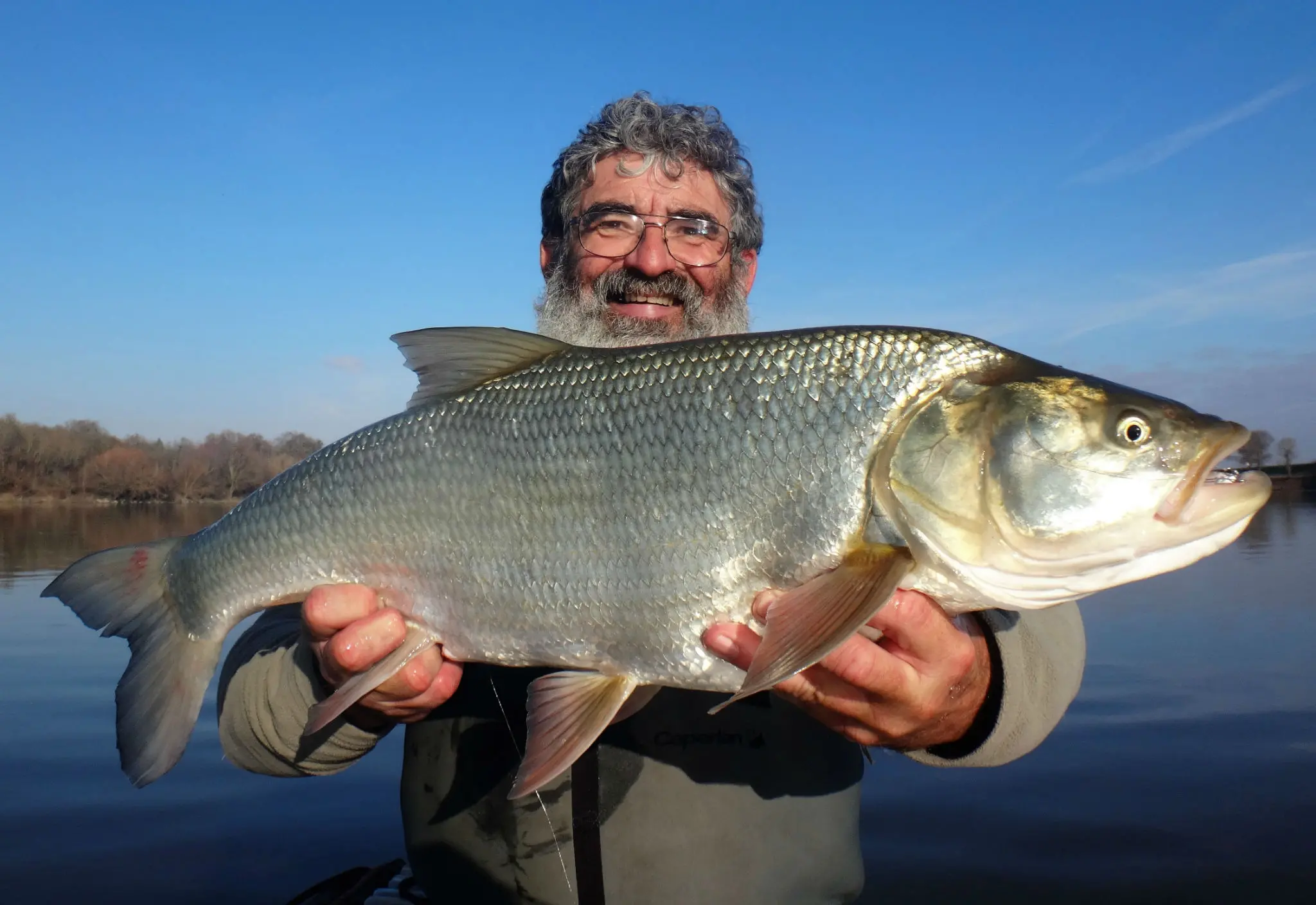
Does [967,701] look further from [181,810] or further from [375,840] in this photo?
[181,810]

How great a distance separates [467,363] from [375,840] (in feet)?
15.7

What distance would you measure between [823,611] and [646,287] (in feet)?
8.25

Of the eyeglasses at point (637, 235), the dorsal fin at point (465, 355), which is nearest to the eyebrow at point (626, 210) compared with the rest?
the eyeglasses at point (637, 235)

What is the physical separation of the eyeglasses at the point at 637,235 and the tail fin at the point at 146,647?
7.54 ft

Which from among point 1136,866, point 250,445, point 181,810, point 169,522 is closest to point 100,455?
point 250,445

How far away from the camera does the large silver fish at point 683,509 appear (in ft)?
6.53

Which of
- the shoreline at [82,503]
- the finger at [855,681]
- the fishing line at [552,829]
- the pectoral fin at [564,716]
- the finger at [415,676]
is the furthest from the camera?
the shoreline at [82,503]

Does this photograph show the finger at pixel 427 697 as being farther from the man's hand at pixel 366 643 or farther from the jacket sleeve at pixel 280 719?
the jacket sleeve at pixel 280 719

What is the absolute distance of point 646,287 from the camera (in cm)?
416

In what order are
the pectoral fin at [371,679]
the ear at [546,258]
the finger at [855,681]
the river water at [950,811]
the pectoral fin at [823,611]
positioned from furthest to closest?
1. the river water at [950,811]
2. the ear at [546,258]
3. the pectoral fin at [371,679]
4. the finger at [855,681]
5. the pectoral fin at [823,611]

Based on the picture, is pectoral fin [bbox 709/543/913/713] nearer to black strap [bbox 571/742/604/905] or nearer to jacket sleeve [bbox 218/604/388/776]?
black strap [bbox 571/742/604/905]

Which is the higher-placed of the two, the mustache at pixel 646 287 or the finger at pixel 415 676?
the mustache at pixel 646 287

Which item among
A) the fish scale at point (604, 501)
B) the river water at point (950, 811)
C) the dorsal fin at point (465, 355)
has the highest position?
the dorsal fin at point (465, 355)

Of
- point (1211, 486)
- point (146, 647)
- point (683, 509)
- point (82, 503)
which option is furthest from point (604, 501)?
point (82, 503)
